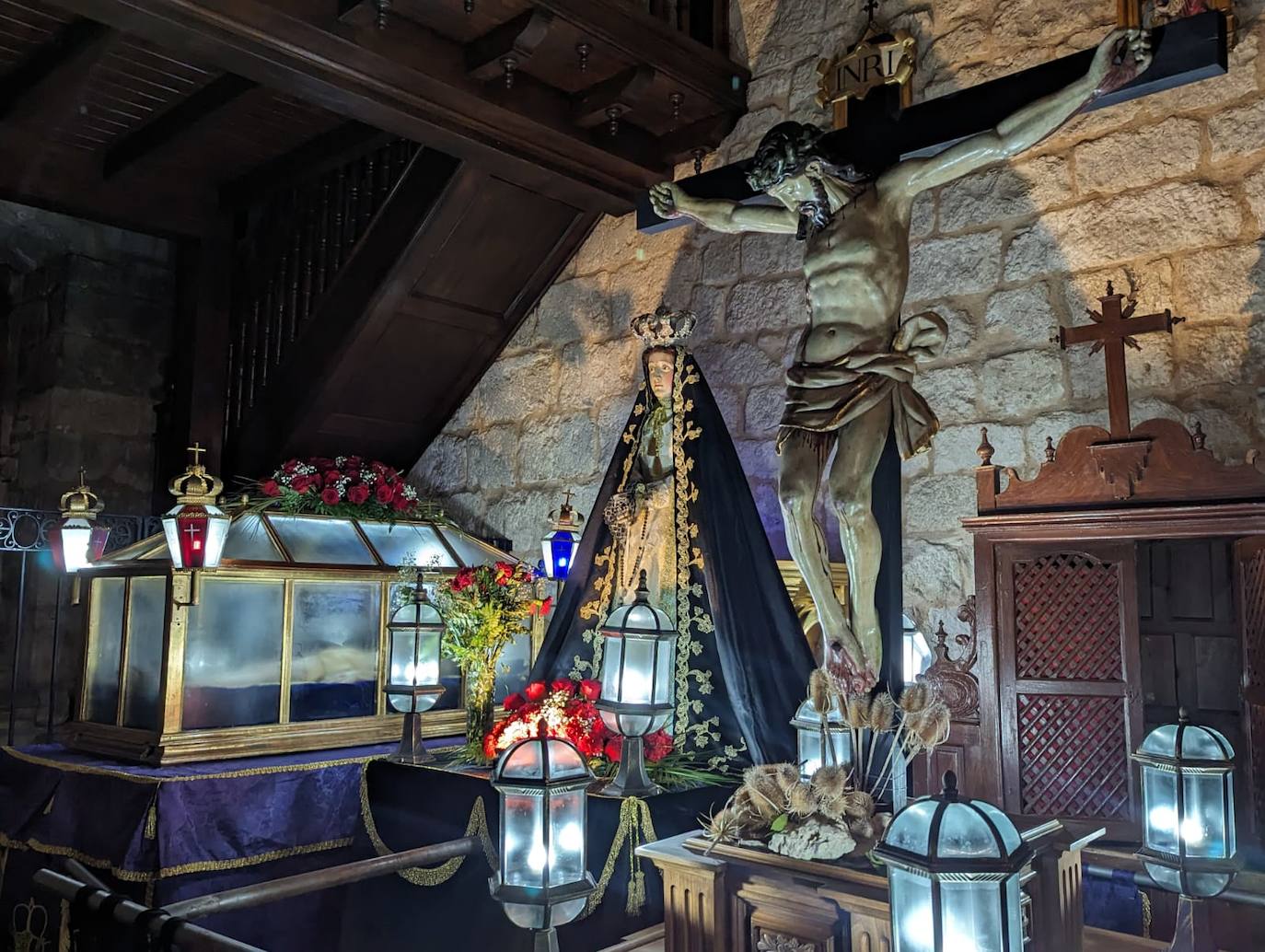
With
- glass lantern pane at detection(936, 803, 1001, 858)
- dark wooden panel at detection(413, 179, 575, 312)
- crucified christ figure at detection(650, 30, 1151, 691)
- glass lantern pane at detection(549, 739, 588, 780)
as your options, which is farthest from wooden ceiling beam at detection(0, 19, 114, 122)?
glass lantern pane at detection(936, 803, 1001, 858)

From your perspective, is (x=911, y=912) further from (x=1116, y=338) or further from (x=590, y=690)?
(x=590, y=690)

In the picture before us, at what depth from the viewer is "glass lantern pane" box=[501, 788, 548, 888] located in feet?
8.95

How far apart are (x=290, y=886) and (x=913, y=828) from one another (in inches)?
64.3

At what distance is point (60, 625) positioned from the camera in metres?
7.31

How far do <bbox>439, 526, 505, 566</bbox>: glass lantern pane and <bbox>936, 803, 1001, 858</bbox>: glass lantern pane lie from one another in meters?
4.20

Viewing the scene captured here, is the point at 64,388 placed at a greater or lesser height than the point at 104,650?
greater

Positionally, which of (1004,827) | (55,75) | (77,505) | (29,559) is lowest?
(1004,827)

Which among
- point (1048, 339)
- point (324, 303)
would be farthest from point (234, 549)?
point (1048, 339)

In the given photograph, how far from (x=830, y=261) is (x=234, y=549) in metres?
3.55

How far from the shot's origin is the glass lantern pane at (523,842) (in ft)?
8.95

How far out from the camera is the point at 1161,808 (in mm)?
2994

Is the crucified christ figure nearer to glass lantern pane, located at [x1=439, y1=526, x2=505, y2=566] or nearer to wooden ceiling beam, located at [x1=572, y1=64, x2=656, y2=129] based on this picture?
wooden ceiling beam, located at [x1=572, y1=64, x2=656, y2=129]

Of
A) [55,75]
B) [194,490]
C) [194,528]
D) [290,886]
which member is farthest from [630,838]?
[55,75]

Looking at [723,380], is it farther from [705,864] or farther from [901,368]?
[705,864]
